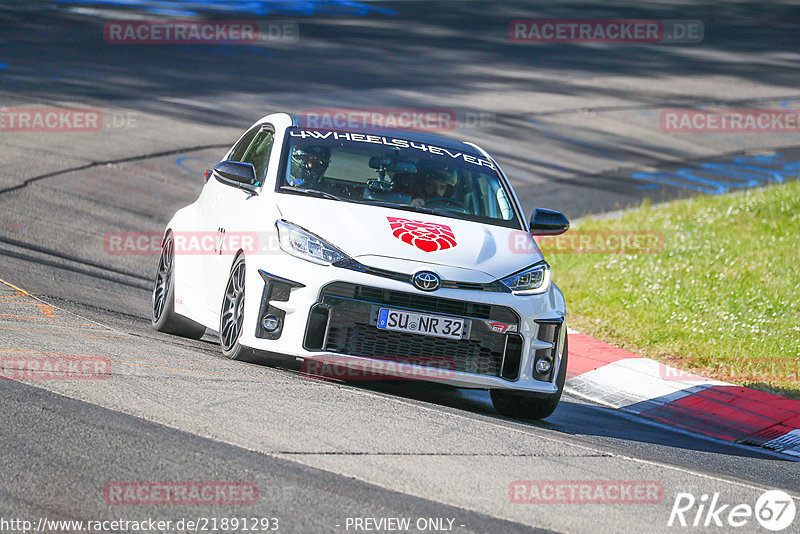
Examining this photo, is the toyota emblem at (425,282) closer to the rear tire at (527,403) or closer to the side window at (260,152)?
the rear tire at (527,403)

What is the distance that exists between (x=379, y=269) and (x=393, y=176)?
1376mm

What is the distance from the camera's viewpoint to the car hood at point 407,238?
6742 millimetres

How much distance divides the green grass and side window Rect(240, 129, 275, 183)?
12.9 ft

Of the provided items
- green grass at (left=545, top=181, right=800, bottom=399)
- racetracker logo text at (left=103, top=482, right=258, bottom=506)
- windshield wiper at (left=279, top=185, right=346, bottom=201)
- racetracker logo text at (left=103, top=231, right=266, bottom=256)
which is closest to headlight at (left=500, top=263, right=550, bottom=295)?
windshield wiper at (left=279, top=185, right=346, bottom=201)

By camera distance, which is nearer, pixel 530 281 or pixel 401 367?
pixel 401 367

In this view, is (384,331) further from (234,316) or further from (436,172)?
(436,172)

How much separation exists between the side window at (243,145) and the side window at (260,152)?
0.13 m

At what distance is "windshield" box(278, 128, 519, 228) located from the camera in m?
7.62

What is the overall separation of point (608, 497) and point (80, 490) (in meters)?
2.38

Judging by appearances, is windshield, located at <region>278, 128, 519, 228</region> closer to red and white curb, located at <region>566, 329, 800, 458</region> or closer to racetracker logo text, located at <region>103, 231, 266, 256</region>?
racetracker logo text, located at <region>103, 231, 266, 256</region>

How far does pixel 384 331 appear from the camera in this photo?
662 cm

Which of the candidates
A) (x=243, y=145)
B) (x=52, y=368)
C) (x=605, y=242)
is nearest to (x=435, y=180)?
(x=243, y=145)

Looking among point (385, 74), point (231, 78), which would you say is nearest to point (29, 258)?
point (231, 78)

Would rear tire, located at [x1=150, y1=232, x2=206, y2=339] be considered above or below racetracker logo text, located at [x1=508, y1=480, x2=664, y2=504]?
below
